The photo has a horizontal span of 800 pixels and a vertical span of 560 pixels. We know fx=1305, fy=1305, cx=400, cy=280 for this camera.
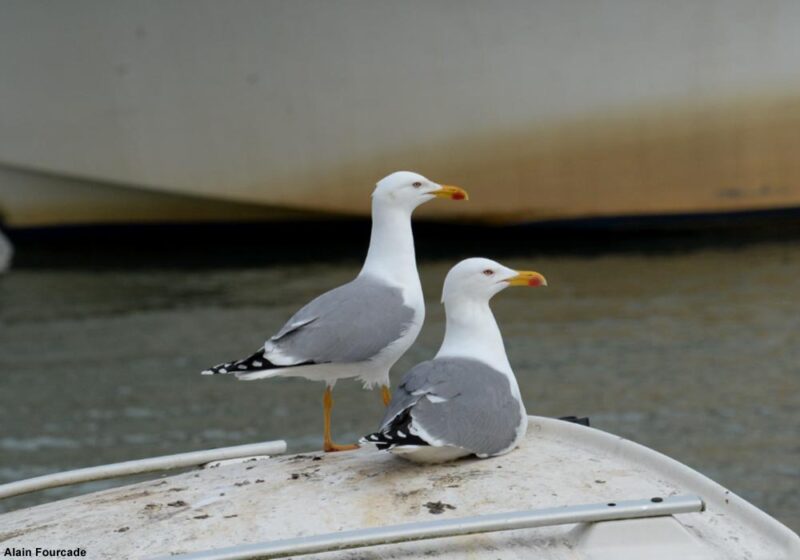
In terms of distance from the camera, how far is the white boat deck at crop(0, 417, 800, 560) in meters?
2.82

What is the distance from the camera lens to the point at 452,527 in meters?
2.62

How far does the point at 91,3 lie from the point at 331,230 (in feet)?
11.4

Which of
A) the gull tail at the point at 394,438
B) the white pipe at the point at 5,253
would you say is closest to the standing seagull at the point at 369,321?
the gull tail at the point at 394,438

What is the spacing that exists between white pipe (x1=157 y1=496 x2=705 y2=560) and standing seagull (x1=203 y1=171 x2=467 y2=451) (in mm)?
1114

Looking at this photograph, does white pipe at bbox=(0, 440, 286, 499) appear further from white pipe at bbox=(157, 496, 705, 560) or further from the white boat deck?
white pipe at bbox=(157, 496, 705, 560)

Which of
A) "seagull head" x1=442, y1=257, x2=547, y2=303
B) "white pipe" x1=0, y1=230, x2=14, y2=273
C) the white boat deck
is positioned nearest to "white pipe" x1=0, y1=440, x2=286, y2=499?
the white boat deck

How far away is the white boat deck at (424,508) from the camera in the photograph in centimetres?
282

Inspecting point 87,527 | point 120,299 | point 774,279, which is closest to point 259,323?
point 120,299

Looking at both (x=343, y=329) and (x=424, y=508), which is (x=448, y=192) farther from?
(x=424, y=508)

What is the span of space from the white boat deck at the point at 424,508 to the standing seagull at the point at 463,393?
3.1 inches

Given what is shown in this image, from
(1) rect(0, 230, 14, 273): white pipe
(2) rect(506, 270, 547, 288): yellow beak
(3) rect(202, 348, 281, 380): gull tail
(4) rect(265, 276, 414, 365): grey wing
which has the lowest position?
(1) rect(0, 230, 14, 273): white pipe

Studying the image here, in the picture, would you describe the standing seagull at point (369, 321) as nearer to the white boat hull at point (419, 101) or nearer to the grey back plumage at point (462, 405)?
the grey back plumage at point (462, 405)

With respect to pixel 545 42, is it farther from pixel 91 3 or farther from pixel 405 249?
pixel 405 249

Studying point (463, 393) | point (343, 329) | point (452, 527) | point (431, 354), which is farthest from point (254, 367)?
point (431, 354)
